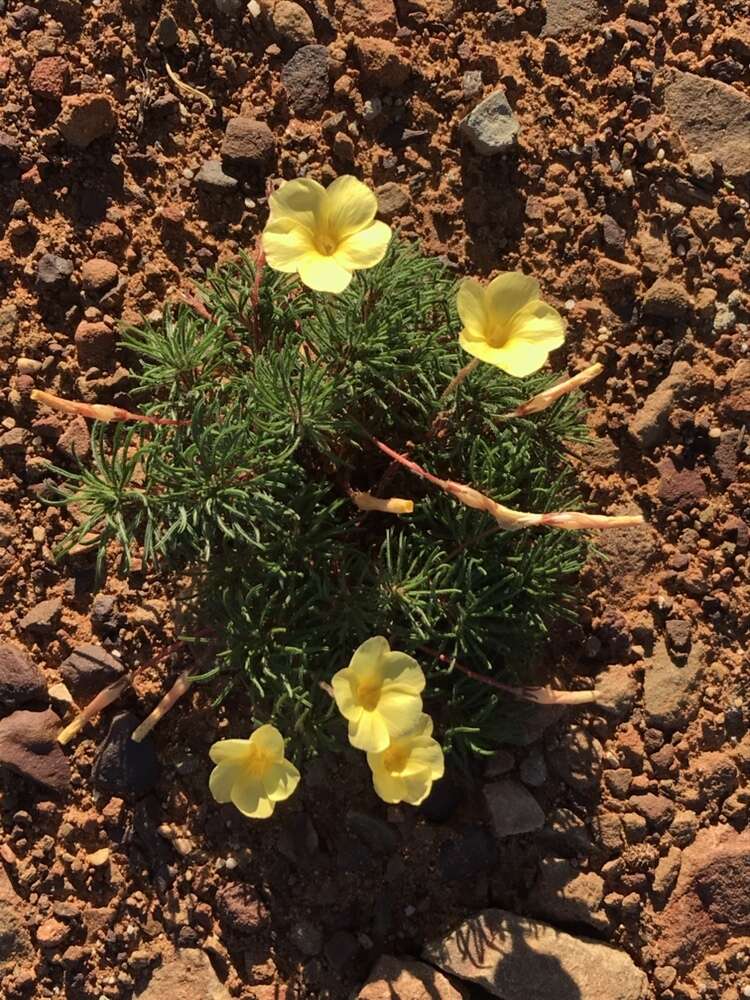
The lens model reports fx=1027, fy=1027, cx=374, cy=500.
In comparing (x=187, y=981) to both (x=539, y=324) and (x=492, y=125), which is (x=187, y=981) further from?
(x=492, y=125)

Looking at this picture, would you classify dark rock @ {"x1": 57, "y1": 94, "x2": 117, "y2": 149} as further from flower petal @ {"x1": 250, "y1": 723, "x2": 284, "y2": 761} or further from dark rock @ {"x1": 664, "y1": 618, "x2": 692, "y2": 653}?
dark rock @ {"x1": 664, "y1": 618, "x2": 692, "y2": 653}

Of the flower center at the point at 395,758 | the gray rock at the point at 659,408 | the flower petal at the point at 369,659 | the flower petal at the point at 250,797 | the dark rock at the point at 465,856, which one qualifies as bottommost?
the dark rock at the point at 465,856

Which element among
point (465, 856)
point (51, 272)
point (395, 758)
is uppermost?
point (51, 272)

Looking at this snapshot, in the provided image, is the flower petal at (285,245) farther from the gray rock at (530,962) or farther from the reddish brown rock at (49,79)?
the gray rock at (530,962)

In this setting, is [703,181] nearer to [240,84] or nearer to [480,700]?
[240,84]

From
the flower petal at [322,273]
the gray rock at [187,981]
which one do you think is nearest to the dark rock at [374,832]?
the gray rock at [187,981]

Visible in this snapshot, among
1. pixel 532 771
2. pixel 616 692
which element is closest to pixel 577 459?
pixel 616 692

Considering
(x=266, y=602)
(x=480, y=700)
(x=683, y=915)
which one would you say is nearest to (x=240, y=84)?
(x=266, y=602)
